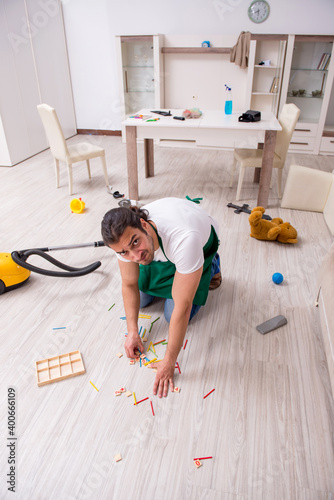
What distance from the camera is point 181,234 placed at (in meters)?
1.33

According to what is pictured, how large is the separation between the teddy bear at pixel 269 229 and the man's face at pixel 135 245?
4.70 ft

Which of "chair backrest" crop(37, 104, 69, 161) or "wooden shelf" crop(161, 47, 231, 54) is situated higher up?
"wooden shelf" crop(161, 47, 231, 54)

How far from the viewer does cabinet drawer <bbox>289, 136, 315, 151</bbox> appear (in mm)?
4531

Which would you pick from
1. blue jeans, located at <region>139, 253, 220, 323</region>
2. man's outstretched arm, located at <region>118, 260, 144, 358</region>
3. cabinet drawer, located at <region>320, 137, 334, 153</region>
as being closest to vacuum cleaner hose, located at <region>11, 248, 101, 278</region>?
blue jeans, located at <region>139, 253, 220, 323</region>

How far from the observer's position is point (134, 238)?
1227mm

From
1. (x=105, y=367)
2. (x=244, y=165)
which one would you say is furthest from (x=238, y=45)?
(x=105, y=367)

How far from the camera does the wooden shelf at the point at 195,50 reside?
4.36m

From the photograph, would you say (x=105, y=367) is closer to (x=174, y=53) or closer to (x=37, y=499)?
(x=37, y=499)

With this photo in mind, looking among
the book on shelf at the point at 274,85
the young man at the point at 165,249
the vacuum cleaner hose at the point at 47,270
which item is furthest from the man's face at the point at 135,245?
the book on shelf at the point at 274,85

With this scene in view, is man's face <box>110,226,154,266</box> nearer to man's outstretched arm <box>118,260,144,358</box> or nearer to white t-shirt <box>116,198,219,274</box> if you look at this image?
white t-shirt <box>116,198,219,274</box>

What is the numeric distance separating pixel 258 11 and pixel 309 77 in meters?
1.03

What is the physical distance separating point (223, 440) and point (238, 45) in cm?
442

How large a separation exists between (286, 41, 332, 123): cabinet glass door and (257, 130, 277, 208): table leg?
6.86 feet

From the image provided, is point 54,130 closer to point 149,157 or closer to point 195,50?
point 149,157
